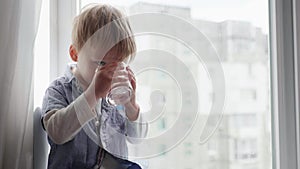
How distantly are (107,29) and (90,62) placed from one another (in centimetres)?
8

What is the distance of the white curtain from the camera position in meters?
0.71

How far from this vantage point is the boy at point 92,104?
31.1 inches

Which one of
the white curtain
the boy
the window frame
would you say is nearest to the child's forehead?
the boy

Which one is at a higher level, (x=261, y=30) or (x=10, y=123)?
(x=261, y=30)

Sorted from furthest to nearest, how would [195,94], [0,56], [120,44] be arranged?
1. [195,94]
2. [120,44]
3. [0,56]

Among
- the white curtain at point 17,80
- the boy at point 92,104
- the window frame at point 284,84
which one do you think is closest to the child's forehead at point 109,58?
the boy at point 92,104

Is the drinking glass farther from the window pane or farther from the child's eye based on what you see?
the window pane

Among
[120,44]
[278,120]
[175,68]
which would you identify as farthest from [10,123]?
[278,120]

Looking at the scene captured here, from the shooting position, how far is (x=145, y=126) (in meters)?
0.87

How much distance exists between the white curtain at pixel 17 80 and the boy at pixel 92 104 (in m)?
0.05

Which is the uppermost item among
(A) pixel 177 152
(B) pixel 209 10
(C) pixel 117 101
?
(B) pixel 209 10

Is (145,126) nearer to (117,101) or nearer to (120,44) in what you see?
(117,101)

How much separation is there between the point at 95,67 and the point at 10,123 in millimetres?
196

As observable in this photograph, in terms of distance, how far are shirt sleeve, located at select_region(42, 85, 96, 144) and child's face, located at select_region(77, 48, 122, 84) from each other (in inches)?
2.4
